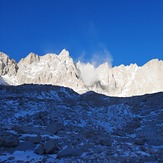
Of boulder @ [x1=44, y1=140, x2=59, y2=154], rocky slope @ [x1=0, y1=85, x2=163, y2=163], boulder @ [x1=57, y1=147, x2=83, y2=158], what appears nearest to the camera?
boulder @ [x1=57, y1=147, x2=83, y2=158]

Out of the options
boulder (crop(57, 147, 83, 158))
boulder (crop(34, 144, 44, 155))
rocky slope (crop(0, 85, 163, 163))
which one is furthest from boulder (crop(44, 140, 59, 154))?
boulder (crop(57, 147, 83, 158))

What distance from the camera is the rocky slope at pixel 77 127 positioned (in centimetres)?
2303

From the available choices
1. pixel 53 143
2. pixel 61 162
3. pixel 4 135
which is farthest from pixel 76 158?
pixel 4 135

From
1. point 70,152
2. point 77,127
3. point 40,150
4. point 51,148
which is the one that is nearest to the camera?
point 70,152

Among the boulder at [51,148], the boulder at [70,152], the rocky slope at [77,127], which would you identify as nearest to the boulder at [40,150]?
the rocky slope at [77,127]

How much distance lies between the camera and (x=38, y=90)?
55062mm

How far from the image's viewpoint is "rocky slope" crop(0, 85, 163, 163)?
75.6ft

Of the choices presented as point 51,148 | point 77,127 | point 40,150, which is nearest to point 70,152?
point 51,148

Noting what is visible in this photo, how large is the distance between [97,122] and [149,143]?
1293cm

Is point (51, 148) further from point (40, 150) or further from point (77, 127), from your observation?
point (77, 127)

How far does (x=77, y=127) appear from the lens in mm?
36969

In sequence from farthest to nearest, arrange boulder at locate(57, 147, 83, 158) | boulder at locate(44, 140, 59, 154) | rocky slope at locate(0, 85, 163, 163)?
boulder at locate(44, 140, 59, 154), rocky slope at locate(0, 85, 163, 163), boulder at locate(57, 147, 83, 158)

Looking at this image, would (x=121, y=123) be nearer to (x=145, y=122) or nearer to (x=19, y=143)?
(x=145, y=122)

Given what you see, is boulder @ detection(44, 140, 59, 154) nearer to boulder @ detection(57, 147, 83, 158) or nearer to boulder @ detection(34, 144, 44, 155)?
boulder @ detection(34, 144, 44, 155)
